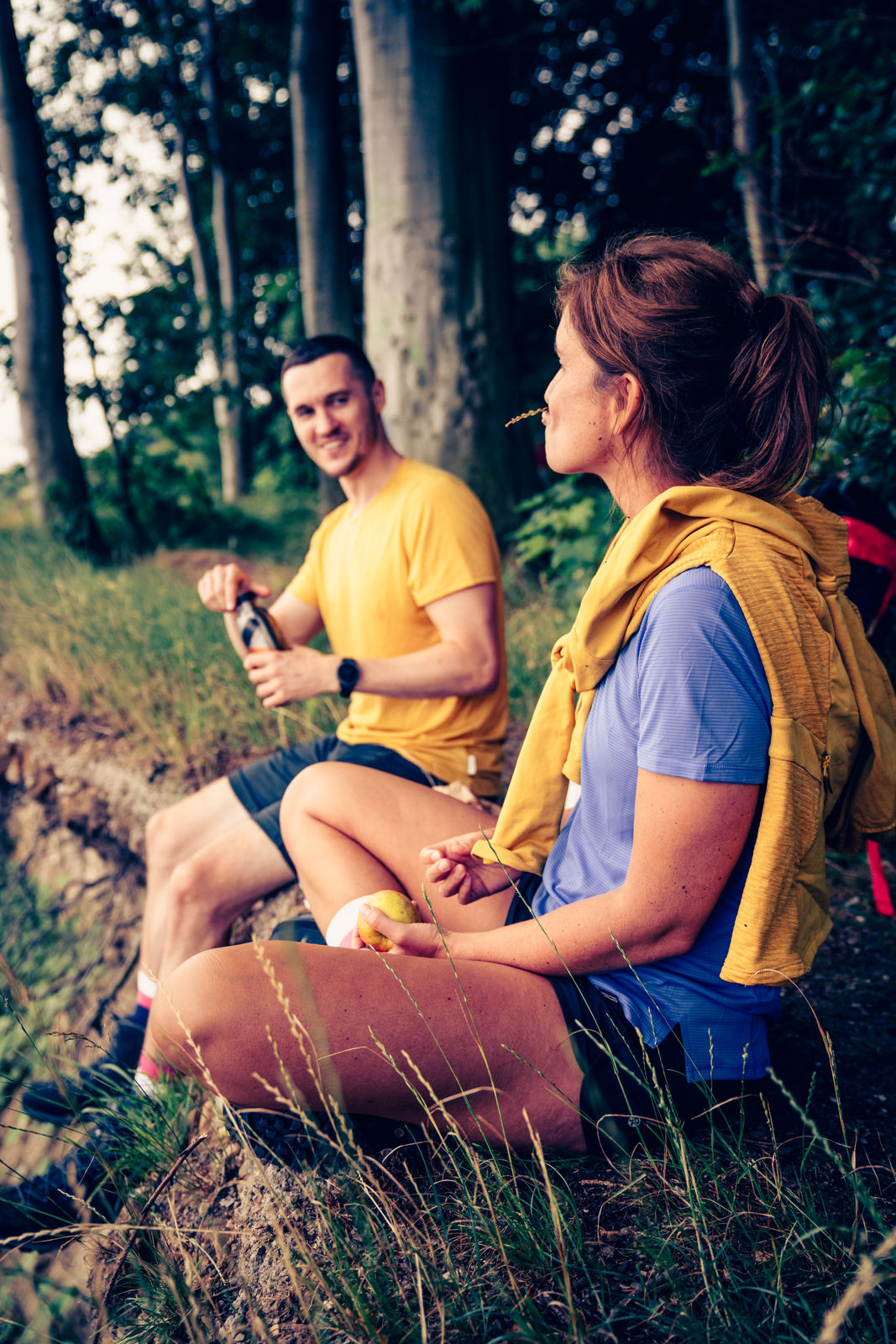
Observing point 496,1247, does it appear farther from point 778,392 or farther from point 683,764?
point 778,392

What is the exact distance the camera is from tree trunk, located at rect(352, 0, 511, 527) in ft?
17.4

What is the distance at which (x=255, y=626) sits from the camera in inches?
98.5

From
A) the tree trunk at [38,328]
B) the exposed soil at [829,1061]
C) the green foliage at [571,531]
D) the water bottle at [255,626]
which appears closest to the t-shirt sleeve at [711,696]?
the exposed soil at [829,1061]

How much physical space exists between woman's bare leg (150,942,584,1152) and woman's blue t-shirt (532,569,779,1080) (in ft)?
0.54

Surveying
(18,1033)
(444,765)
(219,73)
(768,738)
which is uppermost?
(219,73)

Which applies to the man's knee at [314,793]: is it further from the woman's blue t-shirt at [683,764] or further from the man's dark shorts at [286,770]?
the woman's blue t-shirt at [683,764]

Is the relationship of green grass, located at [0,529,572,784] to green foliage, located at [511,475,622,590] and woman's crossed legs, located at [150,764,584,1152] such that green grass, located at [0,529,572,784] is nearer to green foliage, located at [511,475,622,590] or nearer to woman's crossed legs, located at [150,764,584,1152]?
green foliage, located at [511,475,622,590]

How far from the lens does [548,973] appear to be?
137cm

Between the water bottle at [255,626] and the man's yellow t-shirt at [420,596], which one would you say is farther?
the water bottle at [255,626]

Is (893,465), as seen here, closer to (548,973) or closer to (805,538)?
(805,538)

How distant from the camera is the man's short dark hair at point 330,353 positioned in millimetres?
2586

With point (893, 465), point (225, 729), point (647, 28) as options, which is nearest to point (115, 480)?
point (225, 729)

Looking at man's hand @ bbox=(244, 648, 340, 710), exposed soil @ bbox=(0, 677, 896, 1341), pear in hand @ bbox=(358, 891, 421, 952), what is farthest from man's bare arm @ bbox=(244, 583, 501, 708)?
pear in hand @ bbox=(358, 891, 421, 952)

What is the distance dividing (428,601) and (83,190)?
28.8 ft
